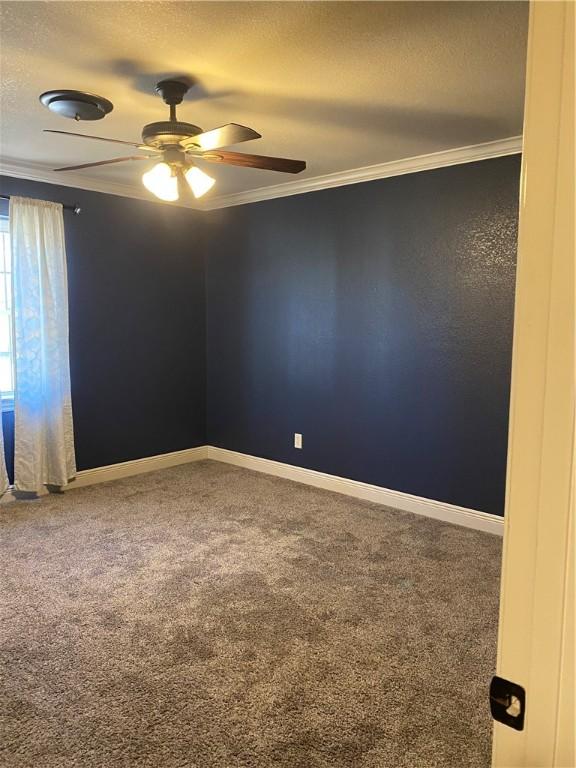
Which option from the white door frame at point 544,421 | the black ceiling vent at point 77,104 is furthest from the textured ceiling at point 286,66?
the white door frame at point 544,421

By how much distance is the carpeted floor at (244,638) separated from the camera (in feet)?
6.33

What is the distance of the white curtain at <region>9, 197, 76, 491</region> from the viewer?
4121mm

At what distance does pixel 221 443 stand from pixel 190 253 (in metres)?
1.74

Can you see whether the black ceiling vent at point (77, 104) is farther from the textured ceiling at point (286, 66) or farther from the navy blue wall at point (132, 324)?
the navy blue wall at point (132, 324)

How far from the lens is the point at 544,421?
2.02 feet

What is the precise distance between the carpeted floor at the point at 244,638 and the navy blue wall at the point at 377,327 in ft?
1.69

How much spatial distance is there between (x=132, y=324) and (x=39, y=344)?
83 centimetres

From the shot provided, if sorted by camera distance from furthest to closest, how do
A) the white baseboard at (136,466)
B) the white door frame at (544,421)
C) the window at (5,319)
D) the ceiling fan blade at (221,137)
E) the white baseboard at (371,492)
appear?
the white baseboard at (136,466), the window at (5,319), the white baseboard at (371,492), the ceiling fan blade at (221,137), the white door frame at (544,421)

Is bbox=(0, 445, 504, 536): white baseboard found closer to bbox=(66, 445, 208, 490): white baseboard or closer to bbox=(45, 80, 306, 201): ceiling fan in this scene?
bbox=(66, 445, 208, 490): white baseboard

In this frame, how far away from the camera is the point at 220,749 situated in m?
1.89

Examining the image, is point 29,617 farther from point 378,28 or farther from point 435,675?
point 378,28

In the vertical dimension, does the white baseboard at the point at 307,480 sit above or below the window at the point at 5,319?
below

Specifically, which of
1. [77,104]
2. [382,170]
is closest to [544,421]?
[77,104]

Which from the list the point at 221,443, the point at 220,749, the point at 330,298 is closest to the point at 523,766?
the point at 220,749
